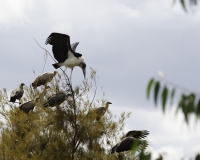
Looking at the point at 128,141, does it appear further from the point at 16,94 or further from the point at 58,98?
the point at 16,94

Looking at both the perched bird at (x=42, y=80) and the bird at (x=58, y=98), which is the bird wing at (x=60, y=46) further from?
the bird at (x=58, y=98)

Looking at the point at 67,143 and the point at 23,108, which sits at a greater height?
the point at 23,108

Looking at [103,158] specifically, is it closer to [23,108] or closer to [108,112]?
[108,112]

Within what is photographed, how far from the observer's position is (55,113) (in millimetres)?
12266

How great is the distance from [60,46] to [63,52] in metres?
0.19

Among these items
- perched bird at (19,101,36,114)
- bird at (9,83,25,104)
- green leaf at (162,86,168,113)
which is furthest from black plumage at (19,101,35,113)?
green leaf at (162,86,168,113)

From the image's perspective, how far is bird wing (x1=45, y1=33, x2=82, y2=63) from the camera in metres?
13.9

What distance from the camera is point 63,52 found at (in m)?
14.3

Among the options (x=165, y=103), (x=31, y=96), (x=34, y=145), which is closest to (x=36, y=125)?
(x=34, y=145)

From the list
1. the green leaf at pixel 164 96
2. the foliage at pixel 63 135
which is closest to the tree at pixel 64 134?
the foliage at pixel 63 135

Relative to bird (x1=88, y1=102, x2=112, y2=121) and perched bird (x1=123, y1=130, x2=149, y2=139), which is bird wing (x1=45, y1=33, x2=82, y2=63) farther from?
perched bird (x1=123, y1=130, x2=149, y2=139)

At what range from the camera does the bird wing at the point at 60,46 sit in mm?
13867

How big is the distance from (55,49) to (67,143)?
2.76 meters

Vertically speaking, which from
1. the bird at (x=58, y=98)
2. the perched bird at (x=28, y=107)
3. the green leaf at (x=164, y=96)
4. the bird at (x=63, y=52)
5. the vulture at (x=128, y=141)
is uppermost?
the bird at (x=63, y=52)
